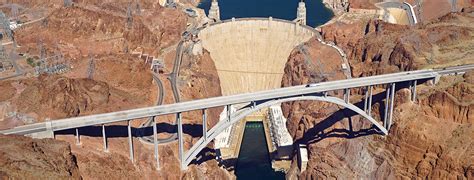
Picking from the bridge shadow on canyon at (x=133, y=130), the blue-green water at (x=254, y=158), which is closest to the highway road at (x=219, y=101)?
the bridge shadow on canyon at (x=133, y=130)

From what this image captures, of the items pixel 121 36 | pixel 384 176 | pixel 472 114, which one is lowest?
pixel 384 176

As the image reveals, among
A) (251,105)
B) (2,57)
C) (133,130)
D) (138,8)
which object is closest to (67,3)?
(138,8)

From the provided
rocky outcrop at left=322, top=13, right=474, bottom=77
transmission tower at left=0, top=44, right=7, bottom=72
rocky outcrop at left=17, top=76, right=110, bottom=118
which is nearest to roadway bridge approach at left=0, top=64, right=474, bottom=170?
rocky outcrop at left=17, top=76, right=110, bottom=118

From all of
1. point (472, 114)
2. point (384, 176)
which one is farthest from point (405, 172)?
point (472, 114)

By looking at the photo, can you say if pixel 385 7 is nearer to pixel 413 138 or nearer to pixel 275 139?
pixel 275 139

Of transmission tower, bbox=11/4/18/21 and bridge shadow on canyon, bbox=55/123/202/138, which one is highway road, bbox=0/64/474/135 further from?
transmission tower, bbox=11/4/18/21

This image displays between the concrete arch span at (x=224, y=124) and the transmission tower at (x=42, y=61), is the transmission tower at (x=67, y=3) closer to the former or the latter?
the transmission tower at (x=42, y=61)
